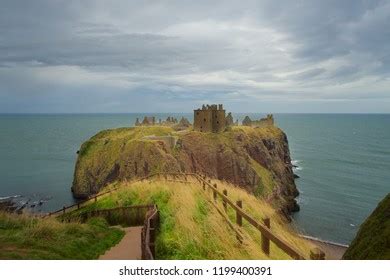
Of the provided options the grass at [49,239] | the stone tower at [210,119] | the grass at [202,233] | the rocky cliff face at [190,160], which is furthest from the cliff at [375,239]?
the stone tower at [210,119]

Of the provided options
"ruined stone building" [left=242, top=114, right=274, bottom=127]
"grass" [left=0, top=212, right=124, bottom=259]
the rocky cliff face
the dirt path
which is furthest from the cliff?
"ruined stone building" [left=242, top=114, right=274, bottom=127]

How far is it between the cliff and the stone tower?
201ft

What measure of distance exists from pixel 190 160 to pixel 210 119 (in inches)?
434

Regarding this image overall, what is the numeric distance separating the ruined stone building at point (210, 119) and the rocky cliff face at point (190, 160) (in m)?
1.92

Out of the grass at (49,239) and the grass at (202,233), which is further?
the grass at (49,239)

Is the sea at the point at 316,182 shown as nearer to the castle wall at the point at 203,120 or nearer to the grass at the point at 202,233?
the grass at the point at 202,233

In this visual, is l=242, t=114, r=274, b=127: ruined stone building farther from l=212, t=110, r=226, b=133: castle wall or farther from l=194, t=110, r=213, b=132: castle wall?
l=194, t=110, r=213, b=132: castle wall

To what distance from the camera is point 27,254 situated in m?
8.37

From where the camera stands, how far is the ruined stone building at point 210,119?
68.1 meters

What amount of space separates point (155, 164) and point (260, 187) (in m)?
17.5

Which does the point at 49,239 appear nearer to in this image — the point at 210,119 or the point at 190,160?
the point at 190,160

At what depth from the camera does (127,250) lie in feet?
36.4

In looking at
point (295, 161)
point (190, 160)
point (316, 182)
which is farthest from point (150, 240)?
point (295, 161)
